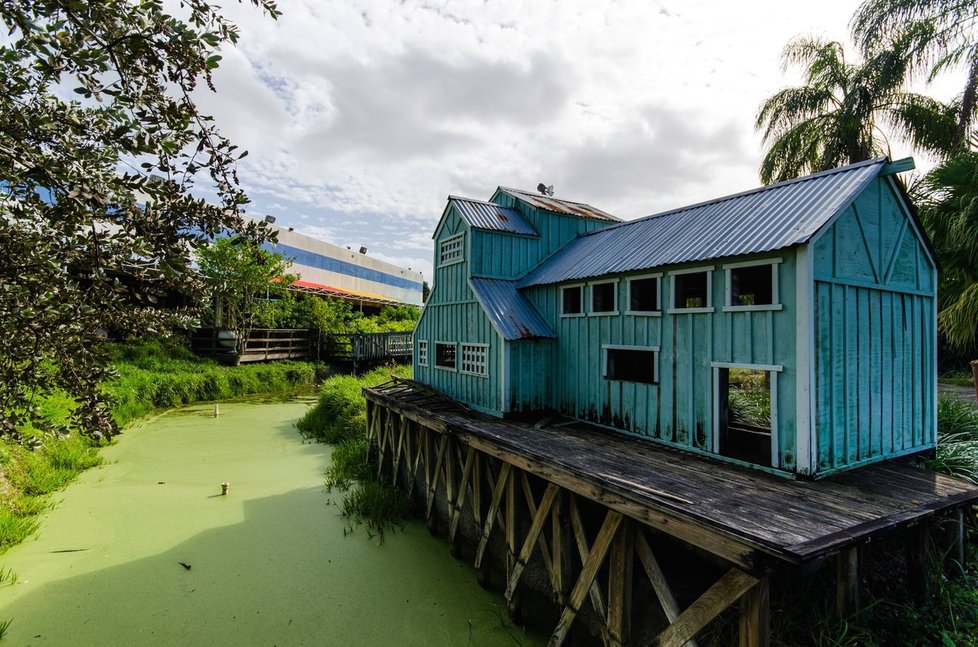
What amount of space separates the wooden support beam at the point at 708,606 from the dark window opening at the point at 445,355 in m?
6.63

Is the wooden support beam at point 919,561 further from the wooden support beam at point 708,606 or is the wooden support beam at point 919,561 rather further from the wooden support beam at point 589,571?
the wooden support beam at point 589,571

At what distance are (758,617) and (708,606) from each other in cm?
35

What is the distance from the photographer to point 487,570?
691 cm

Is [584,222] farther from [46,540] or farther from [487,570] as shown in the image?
[46,540]

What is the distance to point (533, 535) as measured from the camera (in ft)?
19.5

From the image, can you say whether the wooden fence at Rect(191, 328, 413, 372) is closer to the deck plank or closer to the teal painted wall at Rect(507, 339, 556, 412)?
the teal painted wall at Rect(507, 339, 556, 412)

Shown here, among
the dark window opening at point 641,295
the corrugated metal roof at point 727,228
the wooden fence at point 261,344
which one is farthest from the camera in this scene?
the wooden fence at point 261,344

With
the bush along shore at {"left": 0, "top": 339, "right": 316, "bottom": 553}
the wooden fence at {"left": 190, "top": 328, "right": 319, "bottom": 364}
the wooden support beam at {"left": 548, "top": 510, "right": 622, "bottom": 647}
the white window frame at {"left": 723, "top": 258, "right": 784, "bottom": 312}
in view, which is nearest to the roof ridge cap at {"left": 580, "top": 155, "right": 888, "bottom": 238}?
the white window frame at {"left": 723, "top": 258, "right": 784, "bottom": 312}

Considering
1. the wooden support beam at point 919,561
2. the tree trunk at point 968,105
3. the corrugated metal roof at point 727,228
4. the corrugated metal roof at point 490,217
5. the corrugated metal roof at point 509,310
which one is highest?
the tree trunk at point 968,105

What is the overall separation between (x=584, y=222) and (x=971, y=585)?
26.7ft

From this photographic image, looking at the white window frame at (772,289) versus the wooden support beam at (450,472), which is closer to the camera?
the white window frame at (772,289)

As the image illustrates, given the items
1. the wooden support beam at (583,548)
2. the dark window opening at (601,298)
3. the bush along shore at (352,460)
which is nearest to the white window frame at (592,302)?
the dark window opening at (601,298)

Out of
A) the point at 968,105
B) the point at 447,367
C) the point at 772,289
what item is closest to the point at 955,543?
the point at 772,289

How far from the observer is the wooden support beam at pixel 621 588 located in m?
4.58
